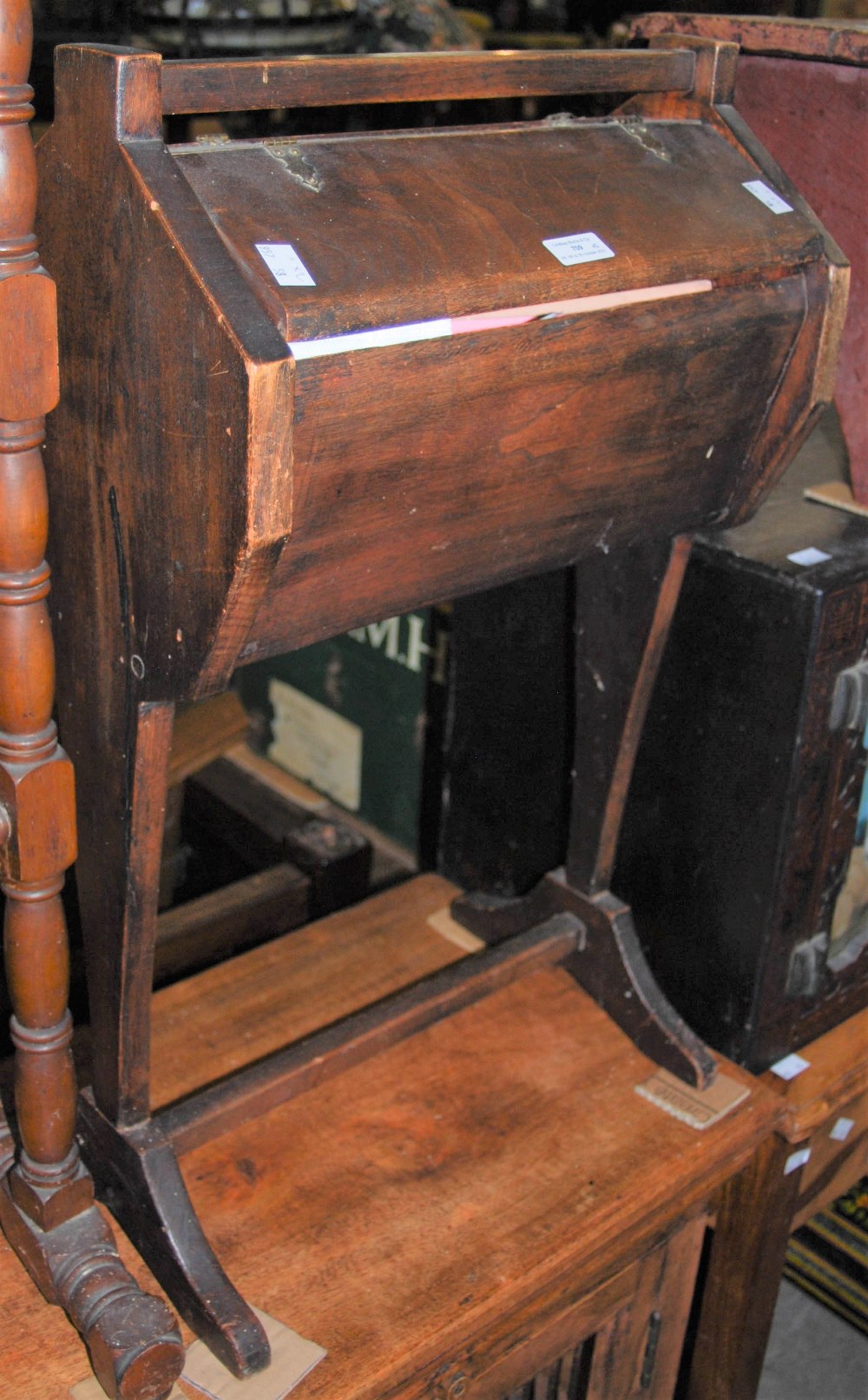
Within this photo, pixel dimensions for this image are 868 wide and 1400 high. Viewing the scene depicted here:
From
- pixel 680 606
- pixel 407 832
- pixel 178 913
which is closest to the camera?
pixel 680 606

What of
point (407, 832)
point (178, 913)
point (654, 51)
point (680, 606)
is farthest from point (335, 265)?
point (407, 832)

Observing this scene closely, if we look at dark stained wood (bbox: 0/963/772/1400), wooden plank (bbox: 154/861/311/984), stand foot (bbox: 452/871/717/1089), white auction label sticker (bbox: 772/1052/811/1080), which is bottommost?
wooden plank (bbox: 154/861/311/984)

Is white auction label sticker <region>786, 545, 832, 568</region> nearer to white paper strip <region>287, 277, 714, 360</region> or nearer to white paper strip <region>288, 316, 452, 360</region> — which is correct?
white paper strip <region>287, 277, 714, 360</region>

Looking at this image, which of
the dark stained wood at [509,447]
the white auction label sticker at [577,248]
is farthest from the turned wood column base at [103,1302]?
the white auction label sticker at [577,248]

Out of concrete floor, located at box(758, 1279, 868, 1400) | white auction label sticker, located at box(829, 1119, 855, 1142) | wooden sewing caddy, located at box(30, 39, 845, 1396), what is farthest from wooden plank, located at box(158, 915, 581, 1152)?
concrete floor, located at box(758, 1279, 868, 1400)

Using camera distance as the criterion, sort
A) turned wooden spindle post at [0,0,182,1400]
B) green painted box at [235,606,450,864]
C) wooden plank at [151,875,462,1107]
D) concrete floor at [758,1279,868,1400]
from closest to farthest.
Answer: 1. turned wooden spindle post at [0,0,182,1400]
2. wooden plank at [151,875,462,1107]
3. concrete floor at [758,1279,868,1400]
4. green painted box at [235,606,450,864]

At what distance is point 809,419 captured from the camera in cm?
124

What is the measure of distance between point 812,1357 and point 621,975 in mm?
879

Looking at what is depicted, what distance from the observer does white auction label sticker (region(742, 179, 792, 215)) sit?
1.19 meters

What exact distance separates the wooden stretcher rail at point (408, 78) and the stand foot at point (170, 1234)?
822mm

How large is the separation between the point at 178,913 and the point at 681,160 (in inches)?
45.0

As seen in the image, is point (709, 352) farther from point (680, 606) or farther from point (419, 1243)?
point (419, 1243)

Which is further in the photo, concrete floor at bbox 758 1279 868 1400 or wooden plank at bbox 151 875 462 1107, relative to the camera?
concrete floor at bbox 758 1279 868 1400

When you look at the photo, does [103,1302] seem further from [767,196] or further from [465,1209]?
[767,196]
